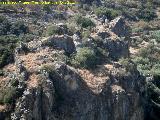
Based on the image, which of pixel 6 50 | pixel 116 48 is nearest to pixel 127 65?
pixel 116 48

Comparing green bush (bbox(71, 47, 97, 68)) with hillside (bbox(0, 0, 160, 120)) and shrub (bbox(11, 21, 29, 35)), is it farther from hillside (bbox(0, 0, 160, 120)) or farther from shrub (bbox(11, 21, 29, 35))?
shrub (bbox(11, 21, 29, 35))

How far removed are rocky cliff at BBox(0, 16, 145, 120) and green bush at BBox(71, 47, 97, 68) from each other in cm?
84

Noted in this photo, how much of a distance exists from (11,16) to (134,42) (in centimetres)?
2415

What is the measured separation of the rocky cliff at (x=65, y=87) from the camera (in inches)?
1533

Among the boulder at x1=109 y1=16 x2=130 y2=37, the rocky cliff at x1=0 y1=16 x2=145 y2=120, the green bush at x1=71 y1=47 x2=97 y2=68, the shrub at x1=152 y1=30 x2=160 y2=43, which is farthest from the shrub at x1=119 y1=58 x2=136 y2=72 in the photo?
the shrub at x1=152 y1=30 x2=160 y2=43

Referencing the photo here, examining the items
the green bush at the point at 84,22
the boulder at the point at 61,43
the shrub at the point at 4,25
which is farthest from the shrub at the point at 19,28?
the boulder at the point at 61,43

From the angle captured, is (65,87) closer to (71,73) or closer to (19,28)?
Answer: (71,73)

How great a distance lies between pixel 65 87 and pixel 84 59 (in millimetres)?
6703

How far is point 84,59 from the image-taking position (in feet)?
156

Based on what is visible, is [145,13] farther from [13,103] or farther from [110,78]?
[13,103]

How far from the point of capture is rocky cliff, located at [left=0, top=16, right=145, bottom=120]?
128ft

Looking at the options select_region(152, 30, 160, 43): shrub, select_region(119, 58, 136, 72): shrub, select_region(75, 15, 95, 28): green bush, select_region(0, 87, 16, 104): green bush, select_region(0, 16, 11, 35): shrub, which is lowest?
select_region(152, 30, 160, 43): shrub

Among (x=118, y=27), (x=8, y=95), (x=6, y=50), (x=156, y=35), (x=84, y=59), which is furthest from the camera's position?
(x=156, y=35)

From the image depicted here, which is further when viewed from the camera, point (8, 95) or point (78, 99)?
point (78, 99)
